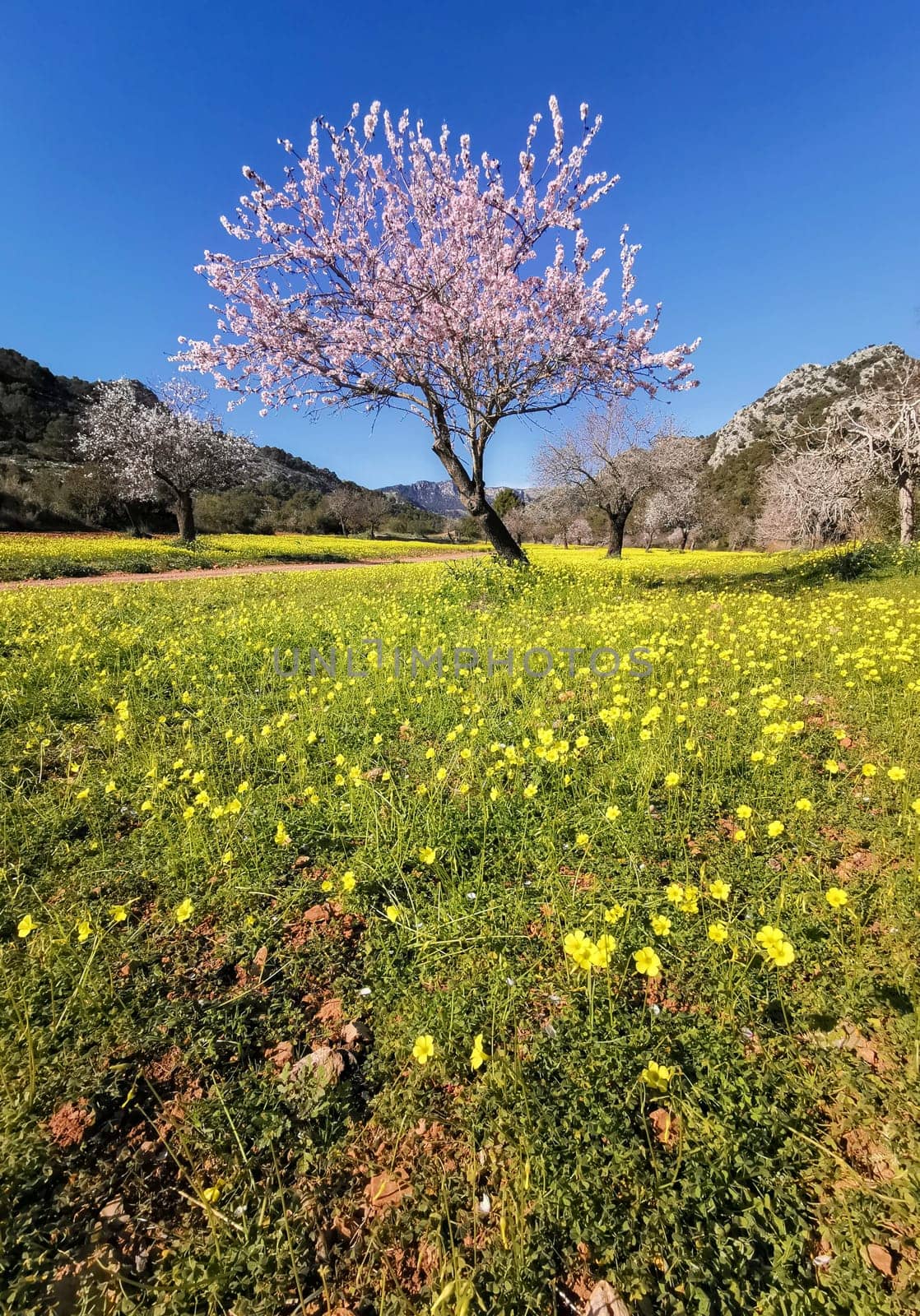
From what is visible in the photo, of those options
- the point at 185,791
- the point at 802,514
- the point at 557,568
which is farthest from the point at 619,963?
the point at 802,514

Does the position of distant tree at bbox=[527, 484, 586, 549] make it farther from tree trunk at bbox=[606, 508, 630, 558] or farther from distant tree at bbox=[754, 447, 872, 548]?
distant tree at bbox=[754, 447, 872, 548]

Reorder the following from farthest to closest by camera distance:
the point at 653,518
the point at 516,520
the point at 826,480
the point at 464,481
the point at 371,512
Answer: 1. the point at 516,520
2. the point at 371,512
3. the point at 653,518
4. the point at 826,480
5. the point at 464,481

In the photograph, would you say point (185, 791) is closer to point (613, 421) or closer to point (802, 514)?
point (802, 514)

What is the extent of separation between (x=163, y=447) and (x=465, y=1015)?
35232 mm

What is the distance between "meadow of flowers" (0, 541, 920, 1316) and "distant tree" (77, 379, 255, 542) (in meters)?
30.7

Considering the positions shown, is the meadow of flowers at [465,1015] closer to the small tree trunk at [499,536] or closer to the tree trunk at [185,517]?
the small tree trunk at [499,536]

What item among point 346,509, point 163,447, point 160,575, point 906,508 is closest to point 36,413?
point 346,509

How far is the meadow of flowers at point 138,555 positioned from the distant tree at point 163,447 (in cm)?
362

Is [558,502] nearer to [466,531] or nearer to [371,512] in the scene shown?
[371,512]

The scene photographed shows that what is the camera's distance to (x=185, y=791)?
12.8 feet

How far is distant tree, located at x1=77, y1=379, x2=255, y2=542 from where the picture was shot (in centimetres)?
2956

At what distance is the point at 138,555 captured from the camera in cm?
2300

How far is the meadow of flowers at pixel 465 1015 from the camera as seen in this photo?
152 centimetres

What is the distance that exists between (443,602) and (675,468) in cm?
2659
